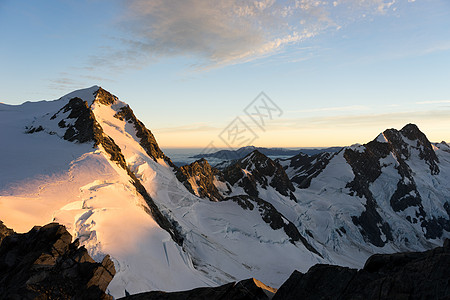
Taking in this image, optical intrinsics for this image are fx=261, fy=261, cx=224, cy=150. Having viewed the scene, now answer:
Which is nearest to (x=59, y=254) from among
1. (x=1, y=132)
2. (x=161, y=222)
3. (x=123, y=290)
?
(x=123, y=290)

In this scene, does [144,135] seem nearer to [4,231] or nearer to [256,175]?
[256,175]

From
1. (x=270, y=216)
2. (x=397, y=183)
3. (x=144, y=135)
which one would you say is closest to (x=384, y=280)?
(x=270, y=216)

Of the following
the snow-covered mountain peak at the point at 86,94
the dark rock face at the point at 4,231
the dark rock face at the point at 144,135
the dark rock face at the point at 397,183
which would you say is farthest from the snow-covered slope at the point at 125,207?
the dark rock face at the point at 397,183

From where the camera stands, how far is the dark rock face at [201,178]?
76.4 m

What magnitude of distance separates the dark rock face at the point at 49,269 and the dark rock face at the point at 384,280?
1025 cm

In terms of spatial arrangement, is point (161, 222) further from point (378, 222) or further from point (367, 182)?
point (367, 182)

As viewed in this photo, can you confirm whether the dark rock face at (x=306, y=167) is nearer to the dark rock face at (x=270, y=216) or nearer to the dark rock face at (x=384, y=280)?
the dark rock face at (x=270, y=216)

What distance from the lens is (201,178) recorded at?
86.3 metres

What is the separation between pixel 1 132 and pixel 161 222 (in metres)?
43.3

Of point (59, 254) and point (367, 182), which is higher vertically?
point (59, 254)

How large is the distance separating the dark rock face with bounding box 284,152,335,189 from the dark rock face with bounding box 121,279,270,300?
5274 inches

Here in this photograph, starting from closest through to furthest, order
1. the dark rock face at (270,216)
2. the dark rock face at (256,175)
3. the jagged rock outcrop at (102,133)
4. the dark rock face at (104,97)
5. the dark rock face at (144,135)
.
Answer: the jagged rock outcrop at (102,133) < the dark rock face at (270,216) < the dark rock face at (144,135) < the dark rock face at (104,97) < the dark rock face at (256,175)

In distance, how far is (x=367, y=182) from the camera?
141250 millimetres

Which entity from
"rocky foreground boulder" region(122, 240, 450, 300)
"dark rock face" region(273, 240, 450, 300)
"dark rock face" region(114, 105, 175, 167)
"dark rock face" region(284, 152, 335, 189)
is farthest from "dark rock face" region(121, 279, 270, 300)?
"dark rock face" region(284, 152, 335, 189)
